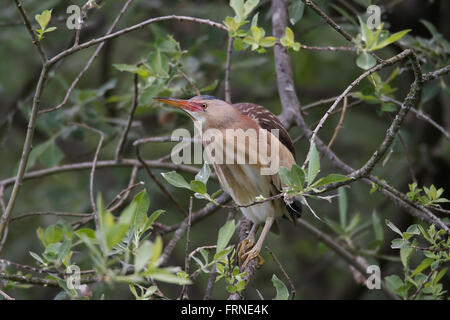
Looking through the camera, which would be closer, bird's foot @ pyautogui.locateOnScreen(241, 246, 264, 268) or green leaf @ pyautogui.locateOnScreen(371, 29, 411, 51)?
green leaf @ pyautogui.locateOnScreen(371, 29, 411, 51)

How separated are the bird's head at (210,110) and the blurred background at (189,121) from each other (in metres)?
0.24

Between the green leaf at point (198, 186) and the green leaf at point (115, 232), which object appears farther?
the green leaf at point (198, 186)

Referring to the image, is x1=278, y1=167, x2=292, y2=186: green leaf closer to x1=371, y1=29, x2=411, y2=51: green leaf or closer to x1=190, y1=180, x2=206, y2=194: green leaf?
x1=190, y1=180, x2=206, y2=194: green leaf

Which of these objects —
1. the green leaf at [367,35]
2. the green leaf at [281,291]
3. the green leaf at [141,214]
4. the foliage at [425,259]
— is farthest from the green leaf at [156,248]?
the green leaf at [367,35]

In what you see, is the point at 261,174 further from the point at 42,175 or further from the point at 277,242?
the point at 277,242

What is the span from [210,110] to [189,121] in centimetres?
152

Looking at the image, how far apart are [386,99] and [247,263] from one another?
0.93 m

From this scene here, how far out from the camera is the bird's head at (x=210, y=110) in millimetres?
2432

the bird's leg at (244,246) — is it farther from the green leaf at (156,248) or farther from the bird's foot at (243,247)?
the green leaf at (156,248)

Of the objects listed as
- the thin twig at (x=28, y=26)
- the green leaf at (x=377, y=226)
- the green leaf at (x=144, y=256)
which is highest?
the thin twig at (x=28, y=26)

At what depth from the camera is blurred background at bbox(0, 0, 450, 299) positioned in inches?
124

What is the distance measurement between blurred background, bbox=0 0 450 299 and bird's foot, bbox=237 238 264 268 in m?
0.60

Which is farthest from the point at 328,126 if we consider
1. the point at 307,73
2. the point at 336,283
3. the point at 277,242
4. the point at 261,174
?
the point at 261,174

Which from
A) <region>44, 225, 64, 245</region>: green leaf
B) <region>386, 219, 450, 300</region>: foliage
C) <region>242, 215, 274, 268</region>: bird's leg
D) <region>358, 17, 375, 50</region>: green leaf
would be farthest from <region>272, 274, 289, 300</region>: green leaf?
<region>358, 17, 375, 50</region>: green leaf
